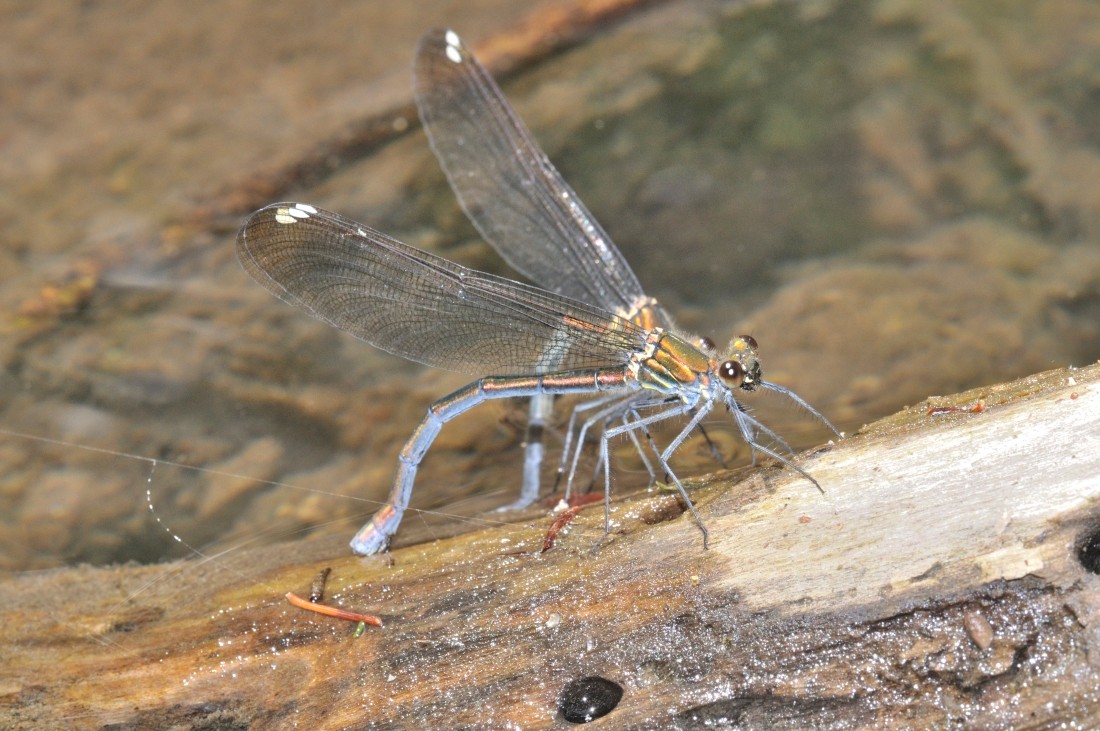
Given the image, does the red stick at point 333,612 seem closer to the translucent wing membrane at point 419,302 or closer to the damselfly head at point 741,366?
the translucent wing membrane at point 419,302

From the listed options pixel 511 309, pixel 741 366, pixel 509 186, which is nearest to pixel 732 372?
pixel 741 366

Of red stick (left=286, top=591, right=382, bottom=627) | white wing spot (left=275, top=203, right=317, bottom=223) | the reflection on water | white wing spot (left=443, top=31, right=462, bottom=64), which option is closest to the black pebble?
red stick (left=286, top=591, right=382, bottom=627)

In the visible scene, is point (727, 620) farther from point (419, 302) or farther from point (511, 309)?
point (419, 302)

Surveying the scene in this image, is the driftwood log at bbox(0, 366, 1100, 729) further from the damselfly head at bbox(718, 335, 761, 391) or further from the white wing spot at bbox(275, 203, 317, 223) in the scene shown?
the white wing spot at bbox(275, 203, 317, 223)

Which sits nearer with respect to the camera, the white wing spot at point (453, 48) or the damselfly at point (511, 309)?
the damselfly at point (511, 309)

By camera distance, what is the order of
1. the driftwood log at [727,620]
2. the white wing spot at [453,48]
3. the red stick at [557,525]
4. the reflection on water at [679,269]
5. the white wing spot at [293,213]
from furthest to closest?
the white wing spot at [453,48] → the reflection on water at [679,269] → the white wing spot at [293,213] → the red stick at [557,525] → the driftwood log at [727,620]

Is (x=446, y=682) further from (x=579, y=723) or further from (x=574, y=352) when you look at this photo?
(x=574, y=352)

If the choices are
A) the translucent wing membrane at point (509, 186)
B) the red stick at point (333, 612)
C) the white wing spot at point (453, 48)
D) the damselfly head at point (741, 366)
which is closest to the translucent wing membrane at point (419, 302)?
the damselfly head at point (741, 366)
